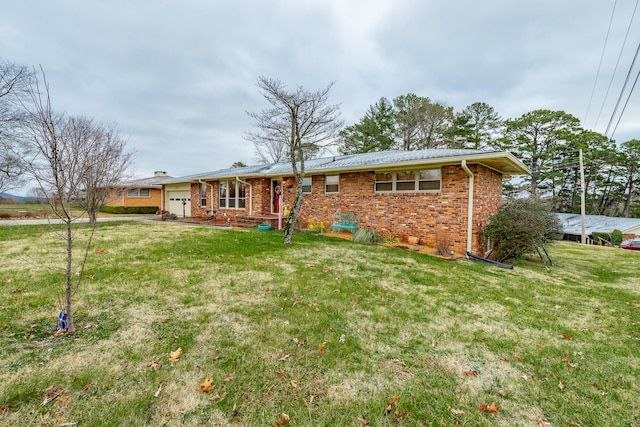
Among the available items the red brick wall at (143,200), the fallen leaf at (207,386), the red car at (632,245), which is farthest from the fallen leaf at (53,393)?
the red car at (632,245)

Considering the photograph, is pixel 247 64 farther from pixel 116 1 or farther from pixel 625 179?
pixel 625 179

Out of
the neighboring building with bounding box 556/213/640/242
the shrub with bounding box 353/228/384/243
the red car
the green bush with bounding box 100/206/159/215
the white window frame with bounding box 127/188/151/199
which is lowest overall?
the red car

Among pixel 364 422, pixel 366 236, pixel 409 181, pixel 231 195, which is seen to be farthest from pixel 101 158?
pixel 364 422

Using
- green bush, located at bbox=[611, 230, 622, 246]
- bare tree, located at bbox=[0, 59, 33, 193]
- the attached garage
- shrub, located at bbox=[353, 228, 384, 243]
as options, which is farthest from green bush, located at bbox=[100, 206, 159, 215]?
green bush, located at bbox=[611, 230, 622, 246]

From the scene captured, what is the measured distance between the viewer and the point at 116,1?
25.5ft

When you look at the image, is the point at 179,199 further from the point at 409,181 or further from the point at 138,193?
the point at 409,181

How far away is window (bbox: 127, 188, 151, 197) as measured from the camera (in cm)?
2406

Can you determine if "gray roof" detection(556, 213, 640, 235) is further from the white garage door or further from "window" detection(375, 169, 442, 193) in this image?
Result: the white garage door

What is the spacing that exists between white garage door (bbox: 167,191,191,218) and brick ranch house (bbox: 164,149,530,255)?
7624 millimetres

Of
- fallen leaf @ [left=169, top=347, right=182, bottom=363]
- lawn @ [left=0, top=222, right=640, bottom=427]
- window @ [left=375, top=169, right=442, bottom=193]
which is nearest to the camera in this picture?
lawn @ [left=0, top=222, right=640, bottom=427]

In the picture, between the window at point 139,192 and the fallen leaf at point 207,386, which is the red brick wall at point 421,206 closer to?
the fallen leaf at point 207,386

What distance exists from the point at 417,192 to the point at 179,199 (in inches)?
678

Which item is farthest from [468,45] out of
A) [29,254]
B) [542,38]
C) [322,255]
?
[29,254]

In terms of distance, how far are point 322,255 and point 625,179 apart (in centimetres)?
3775
